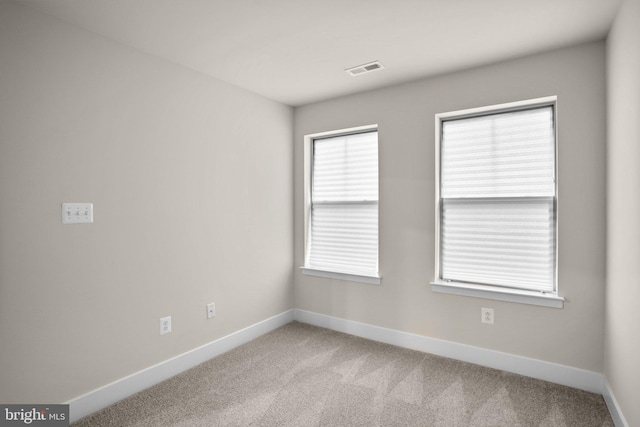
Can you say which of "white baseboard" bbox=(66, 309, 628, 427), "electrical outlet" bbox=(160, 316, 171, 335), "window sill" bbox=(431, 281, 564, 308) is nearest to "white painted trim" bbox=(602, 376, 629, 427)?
"white baseboard" bbox=(66, 309, 628, 427)

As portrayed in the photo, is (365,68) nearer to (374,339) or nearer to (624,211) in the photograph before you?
(624,211)

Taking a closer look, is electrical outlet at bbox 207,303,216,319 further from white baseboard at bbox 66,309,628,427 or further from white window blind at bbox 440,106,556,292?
white window blind at bbox 440,106,556,292

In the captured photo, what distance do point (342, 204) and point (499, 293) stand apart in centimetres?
170

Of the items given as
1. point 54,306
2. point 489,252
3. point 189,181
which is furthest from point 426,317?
point 54,306

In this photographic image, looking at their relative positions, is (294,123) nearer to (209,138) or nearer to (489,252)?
(209,138)

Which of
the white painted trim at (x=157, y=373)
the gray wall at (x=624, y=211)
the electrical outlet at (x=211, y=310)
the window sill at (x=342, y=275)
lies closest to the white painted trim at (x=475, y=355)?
the gray wall at (x=624, y=211)

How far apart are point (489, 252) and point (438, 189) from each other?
67 centimetres

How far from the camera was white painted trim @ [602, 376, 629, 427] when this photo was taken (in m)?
1.91

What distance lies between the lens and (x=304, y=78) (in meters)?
3.06

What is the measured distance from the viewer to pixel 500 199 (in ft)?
9.14

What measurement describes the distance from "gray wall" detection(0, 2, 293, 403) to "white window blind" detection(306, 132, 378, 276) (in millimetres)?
726

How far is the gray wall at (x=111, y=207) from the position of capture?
76.0 inches

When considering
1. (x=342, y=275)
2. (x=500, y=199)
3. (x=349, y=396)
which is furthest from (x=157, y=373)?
(x=500, y=199)

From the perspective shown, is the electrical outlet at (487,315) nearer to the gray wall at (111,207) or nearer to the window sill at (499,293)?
the window sill at (499,293)
